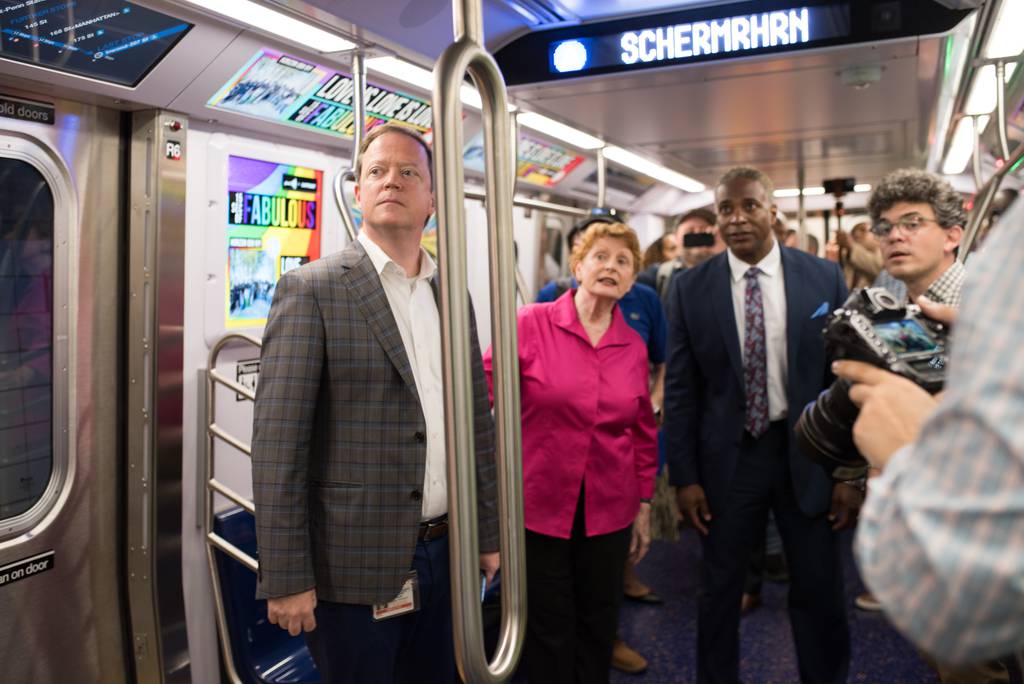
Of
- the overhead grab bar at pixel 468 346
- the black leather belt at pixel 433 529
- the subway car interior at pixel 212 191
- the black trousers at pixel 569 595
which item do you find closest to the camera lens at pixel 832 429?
the overhead grab bar at pixel 468 346

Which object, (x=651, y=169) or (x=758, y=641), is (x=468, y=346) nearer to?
(x=758, y=641)

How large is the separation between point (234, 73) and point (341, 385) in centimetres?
148

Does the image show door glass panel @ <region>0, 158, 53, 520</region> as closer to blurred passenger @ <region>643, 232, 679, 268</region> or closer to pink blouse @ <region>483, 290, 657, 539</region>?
pink blouse @ <region>483, 290, 657, 539</region>

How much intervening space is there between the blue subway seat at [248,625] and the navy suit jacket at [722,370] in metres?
1.79

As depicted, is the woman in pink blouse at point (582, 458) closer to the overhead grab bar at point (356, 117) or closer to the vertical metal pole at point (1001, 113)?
the overhead grab bar at point (356, 117)

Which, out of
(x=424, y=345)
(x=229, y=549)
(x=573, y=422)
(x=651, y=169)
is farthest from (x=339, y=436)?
(x=651, y=169)

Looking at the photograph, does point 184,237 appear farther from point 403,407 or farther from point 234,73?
point 403,407

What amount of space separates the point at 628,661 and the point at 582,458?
1.40 metres

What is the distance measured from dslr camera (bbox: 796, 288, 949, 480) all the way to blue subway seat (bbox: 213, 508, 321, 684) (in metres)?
2.54

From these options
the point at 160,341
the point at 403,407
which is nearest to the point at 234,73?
the point at 160,341

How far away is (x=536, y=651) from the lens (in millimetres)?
2893

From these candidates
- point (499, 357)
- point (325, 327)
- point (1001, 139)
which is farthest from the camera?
point (1001, 139)

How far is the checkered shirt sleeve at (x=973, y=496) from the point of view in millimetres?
674

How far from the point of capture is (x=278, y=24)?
2428 millimetres
